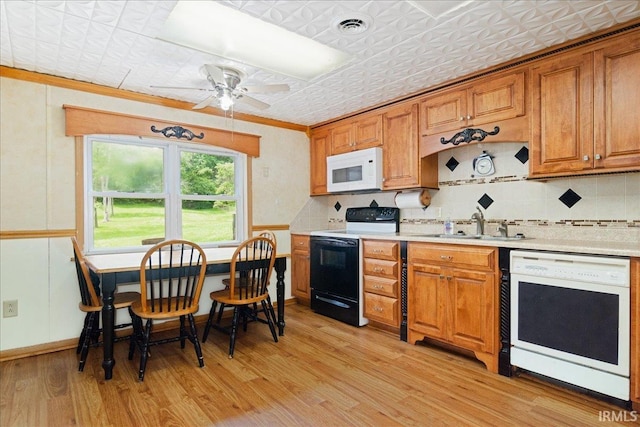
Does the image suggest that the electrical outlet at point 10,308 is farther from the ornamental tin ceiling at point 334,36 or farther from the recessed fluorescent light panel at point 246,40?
the recessed fluorescent light panel at point 246,40

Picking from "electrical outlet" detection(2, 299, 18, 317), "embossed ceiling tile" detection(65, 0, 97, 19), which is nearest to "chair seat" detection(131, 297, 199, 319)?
"electrical outlet" detection(2, 299, 18, 317)

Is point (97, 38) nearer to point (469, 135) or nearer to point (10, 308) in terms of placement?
point (10, 308)

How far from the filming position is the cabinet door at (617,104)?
2.16 meters

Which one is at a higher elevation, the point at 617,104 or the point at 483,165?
the point at 617,104

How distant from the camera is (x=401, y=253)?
311 cm

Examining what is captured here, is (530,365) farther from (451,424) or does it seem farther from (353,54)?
(353,54)

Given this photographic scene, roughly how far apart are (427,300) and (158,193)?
2715mm

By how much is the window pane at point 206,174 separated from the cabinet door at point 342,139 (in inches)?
47.8

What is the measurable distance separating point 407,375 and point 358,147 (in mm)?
2403

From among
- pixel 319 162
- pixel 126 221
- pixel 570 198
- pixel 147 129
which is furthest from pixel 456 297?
pixel 147 129

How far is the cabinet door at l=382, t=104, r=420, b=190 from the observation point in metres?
3.40

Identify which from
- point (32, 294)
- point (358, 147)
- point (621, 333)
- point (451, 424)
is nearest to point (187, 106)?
point (358, 147)

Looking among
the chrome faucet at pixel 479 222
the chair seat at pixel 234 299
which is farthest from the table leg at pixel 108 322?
the chrome faucet at pixel 479 222

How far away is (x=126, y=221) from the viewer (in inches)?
133
